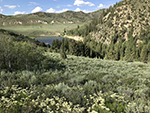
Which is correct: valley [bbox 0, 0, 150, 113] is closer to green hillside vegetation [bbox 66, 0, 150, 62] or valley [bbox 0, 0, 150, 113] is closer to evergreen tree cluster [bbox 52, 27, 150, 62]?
evergreen tree cluster [bbox 52, 27, 150, 62]

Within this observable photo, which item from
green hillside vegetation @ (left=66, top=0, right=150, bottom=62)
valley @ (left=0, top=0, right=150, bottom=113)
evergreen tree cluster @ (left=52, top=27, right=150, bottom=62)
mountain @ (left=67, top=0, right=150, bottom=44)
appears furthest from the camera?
mountain @ (left=67, top=0, right=150, bottom=44)

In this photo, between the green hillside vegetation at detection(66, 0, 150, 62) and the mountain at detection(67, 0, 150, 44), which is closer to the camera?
the green hillside vegetation at detection(66, 0, 150, 62)

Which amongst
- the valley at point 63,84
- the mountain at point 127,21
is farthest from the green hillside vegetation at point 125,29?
the valley at point 63,84

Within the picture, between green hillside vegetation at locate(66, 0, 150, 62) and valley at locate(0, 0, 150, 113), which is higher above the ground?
green hillside vegetation at locate(66, 0, 150, 62)

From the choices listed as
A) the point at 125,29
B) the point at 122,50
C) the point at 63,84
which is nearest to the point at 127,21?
the point at 125,29

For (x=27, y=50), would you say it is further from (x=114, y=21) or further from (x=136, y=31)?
(x=114, y=21)

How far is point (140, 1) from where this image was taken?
367 ft

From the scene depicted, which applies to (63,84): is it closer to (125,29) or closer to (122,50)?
(122,50)

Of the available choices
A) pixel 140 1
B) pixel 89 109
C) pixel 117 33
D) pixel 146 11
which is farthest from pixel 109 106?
pixel 140 1

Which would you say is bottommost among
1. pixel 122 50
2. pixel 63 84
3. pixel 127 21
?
pixel 122 50

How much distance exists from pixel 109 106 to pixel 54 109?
2.21 m

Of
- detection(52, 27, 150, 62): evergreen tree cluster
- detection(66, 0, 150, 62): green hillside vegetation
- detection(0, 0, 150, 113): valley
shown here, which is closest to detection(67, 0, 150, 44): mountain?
detection(66, 0, 150, 62): green hillside vegetation

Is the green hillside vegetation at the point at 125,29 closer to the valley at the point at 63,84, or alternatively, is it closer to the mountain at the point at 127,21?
the mountain at the point at 127,21

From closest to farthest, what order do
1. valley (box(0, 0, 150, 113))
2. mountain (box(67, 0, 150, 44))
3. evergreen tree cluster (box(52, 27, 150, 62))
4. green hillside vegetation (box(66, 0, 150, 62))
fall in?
valley (box(0, 0, 150, 113)) → evergreen tree cluster (box(52, 27, 150, 62)) → green hillside vegetation (box(66, 0, 150, 62)) → mountain (box(67, 0, 150, 44))
